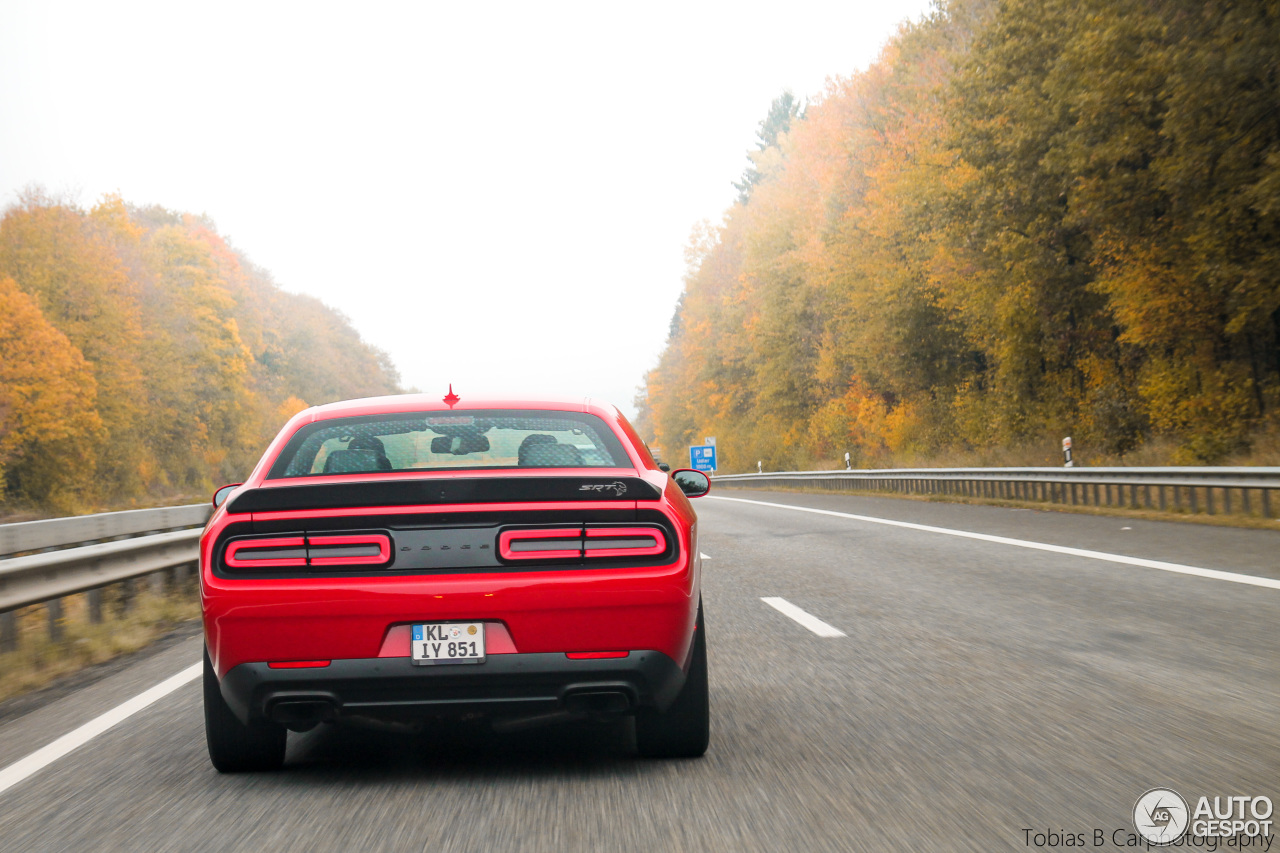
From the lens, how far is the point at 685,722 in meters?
4.18

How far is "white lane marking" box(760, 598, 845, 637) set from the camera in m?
7.18

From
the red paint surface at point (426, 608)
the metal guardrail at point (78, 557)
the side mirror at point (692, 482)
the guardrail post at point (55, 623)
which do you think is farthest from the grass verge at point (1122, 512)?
the guardrail post at point (55, 623)

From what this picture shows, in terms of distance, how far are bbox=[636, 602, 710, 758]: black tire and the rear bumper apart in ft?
1.23

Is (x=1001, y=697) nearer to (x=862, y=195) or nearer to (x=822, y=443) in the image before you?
(x=862, y=195)

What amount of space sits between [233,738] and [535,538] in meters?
1.42

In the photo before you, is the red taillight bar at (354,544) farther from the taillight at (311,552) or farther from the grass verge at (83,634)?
the grass verge at (83,634)

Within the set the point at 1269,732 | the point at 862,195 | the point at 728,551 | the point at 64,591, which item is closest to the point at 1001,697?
the point at 1269,732

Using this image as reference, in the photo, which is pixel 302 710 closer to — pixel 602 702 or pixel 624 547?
pixel 602 702

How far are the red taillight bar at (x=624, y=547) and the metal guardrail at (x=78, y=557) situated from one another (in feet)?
14.2

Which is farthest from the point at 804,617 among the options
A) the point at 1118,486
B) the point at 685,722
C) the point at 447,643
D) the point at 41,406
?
the point at 41,406

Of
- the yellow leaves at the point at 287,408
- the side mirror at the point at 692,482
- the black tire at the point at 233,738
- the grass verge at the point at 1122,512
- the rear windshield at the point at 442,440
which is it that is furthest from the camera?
the yellow leaves at the point at 287,408

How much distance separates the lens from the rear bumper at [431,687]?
3.74 m

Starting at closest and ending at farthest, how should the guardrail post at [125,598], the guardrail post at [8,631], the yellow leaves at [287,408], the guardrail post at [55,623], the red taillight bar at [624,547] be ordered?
the red taillight bar at [624,547]
the guardrail post at [8,631]
the guardrail post at [55,623]
the guardrail post at [125,598]
the yellow leaves at [287,408]

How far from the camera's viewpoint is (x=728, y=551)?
44.0 feet
